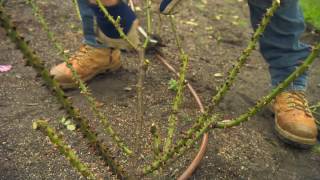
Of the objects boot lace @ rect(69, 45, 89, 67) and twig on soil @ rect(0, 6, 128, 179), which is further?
boot lace @ rect(69, 45, 89, 67)

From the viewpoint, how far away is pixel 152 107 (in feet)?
6.34

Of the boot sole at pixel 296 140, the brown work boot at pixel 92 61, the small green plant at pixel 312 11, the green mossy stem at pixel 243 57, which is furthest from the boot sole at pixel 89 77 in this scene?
the small green plant at pixel 312 11

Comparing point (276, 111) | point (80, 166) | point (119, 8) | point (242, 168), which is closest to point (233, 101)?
point (276, 111)

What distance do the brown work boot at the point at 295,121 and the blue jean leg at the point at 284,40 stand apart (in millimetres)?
66

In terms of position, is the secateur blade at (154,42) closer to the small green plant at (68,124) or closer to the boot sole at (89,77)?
the boot sole at (89,77)

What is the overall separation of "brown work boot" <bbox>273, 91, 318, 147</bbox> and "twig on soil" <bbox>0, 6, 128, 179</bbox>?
0.86m

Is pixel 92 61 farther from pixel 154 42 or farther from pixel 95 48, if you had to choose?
pixel 154 42

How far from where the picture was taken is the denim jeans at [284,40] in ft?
6.27

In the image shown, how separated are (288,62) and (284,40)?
10 centimetres

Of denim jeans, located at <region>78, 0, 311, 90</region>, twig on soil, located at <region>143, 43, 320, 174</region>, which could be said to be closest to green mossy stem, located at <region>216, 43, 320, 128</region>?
twig on soil, located at <region>143, 43, 320, 174</region>

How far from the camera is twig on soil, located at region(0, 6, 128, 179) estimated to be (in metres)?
0.78

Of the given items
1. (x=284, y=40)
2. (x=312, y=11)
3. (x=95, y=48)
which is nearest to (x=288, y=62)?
(x=284, y=40)

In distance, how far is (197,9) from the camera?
128 inches

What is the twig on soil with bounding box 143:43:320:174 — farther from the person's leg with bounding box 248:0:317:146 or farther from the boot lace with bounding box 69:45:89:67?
the boot lace with bounding box 69:45:89:67
